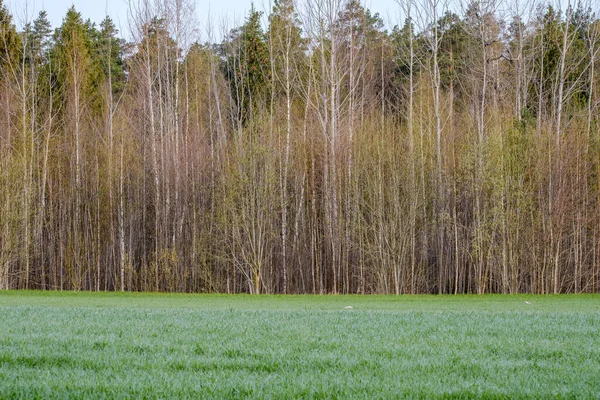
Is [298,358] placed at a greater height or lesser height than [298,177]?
lesser

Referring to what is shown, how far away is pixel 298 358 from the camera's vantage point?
6.56 meters

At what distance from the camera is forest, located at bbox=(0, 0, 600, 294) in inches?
1014

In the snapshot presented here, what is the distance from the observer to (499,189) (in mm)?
25219

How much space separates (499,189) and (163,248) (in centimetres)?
1346

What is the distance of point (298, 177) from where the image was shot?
28656 millimetres

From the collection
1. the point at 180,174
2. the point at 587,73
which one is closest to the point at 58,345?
the point at 180,174

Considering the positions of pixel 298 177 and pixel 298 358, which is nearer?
pixel 298 358

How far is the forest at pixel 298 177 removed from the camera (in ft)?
84.5

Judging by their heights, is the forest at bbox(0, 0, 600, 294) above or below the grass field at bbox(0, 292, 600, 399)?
above

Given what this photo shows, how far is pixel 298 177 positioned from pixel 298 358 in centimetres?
2222

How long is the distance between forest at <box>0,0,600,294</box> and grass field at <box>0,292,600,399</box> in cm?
1566

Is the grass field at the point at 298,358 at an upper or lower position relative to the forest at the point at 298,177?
lower

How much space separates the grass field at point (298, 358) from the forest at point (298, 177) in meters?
15.7

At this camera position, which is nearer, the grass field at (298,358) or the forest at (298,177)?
the grass field at (298,358)
